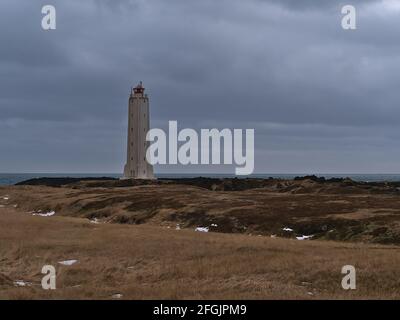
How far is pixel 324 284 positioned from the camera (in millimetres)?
22562

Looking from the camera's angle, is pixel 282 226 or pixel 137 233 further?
pixel 282 226

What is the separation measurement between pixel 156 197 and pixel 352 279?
154ft

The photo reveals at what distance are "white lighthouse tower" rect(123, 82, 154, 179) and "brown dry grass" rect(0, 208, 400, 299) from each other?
7464 centimetres

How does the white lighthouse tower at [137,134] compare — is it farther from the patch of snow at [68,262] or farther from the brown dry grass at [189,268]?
the patch of snow at [68,262]

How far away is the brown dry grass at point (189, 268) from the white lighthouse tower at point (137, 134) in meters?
74.6

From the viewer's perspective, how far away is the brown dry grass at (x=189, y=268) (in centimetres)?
2105

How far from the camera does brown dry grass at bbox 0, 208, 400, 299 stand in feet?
69.1

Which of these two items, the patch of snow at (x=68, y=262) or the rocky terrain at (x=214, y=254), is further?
the patch of snow at (x=68, y=262)

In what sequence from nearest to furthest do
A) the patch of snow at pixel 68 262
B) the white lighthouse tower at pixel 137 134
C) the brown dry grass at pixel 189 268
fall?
1. the brown dry grass at pixel 189 268
2. the patch of snow at pixel 68 262
3. the white lighthouse tower at pixel 137 134

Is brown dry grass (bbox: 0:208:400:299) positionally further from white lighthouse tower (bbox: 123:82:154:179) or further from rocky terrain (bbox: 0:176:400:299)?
white lighthouse tower (bbox: 123:82:154:179)

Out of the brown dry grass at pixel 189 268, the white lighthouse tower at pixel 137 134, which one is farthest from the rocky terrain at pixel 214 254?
the white lighthouse tower at pixel 137 134

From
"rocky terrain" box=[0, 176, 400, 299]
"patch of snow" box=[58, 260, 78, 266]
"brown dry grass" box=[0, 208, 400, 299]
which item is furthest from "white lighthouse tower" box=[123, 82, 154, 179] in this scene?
"patch of snow" box=[58, 260, 78, 266]
